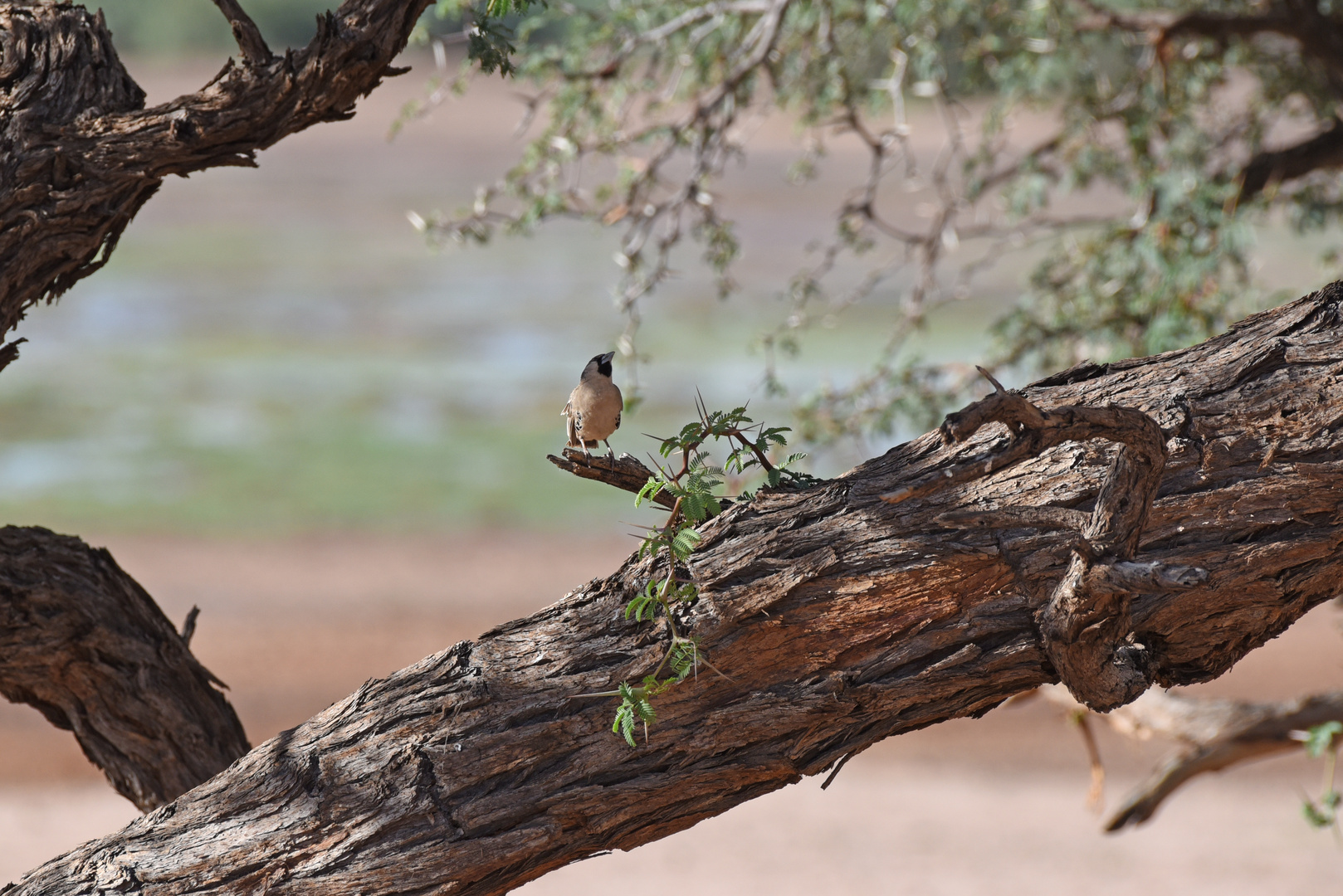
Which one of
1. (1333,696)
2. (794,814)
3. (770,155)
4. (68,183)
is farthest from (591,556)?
(770,155)

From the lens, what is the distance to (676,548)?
7.59 ft

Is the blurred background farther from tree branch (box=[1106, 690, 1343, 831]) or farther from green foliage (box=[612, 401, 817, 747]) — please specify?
green foliage (box=[612, 401, 817, 747])

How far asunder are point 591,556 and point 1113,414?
10.2 meters

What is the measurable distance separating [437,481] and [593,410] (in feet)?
37.8

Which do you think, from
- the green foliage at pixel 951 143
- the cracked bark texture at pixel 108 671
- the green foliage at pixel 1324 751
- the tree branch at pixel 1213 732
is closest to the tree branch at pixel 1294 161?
the green foliage at pixel 951 143

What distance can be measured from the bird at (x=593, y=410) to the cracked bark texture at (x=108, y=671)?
1408 mm

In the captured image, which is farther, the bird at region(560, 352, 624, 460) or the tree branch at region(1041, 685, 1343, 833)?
the tree branch at region(1041, 685, 1343, 833)

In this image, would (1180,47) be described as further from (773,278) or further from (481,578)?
(773,278)

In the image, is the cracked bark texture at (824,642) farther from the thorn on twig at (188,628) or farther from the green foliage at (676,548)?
the thorn on twig at (188,628)

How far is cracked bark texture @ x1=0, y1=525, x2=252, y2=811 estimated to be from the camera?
3146mm

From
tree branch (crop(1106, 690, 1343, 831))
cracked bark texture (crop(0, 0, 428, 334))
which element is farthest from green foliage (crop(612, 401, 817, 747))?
tree branch (crop(1106, 690, 1343, 831))

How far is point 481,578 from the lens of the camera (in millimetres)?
11672

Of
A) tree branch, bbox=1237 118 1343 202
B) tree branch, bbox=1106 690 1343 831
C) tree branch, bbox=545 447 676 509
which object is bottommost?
tree branch, bbox=1106 690 1343 831

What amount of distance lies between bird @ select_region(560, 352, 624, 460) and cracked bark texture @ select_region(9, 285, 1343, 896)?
0.92 feet
